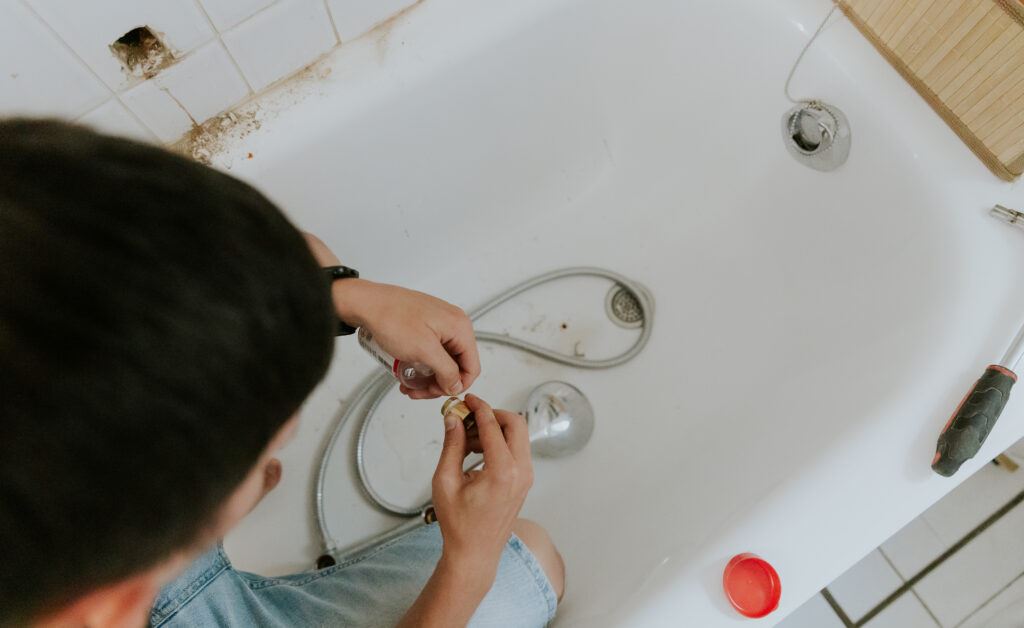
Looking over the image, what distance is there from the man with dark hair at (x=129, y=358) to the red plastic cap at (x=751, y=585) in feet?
1.28

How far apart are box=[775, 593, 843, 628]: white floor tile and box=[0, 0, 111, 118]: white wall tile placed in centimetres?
111

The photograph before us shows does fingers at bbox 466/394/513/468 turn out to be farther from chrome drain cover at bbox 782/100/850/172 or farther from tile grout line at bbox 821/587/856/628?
tile grout line at bbox 821/587/856/628

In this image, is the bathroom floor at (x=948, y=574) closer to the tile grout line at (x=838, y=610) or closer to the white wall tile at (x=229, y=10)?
the tile grout line at (x=838, y=610)

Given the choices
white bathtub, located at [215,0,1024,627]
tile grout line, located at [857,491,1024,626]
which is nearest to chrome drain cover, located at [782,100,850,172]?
white bathtub, located at [215,0,1024,627]

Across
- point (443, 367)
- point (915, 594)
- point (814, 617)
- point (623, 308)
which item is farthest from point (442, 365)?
point (915, 594)

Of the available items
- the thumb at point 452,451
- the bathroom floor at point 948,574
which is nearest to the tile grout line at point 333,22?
the thumb at point 452,451

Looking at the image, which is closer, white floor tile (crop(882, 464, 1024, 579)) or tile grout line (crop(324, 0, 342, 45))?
tile grout line (crop(324, 0, 342, 45))

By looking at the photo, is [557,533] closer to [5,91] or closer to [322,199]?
[322,199]

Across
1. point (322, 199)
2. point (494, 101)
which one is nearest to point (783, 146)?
point (494, 101)

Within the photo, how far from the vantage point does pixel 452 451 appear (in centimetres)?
51

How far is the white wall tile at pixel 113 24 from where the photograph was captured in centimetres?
50

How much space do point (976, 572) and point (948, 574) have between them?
1.7 inches

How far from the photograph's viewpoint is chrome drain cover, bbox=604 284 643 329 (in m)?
0.94

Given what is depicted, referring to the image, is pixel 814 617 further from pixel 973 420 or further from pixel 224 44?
pixel 224 44
